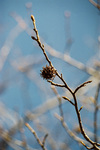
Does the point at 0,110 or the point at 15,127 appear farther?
the point at 0,110

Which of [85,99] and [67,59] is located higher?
[67,59]

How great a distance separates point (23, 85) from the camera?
372cm

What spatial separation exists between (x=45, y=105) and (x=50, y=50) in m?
1.02

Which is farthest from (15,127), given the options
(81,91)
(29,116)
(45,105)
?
(81,91)

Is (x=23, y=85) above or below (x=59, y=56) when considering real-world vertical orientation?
below

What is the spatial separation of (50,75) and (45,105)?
5.22ft

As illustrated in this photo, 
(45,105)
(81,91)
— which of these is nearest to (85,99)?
(81,91)

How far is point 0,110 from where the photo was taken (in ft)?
10.6

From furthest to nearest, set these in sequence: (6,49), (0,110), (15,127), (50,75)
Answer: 1. (6,49)
2. (0,110)
3. (15,127)
4. (50,75)

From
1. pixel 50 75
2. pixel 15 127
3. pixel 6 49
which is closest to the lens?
pixel 50 75

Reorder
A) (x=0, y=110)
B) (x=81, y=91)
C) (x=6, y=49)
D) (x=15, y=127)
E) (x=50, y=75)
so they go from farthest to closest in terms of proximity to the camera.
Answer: (x=6, y=49) → (x=0, y=110) → (x=81, y=91) → (x=15, y=127) → (x=50, y=75)

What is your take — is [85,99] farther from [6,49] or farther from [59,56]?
[6,49]

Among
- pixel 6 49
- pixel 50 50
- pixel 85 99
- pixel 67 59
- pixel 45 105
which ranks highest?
pixel 6 49

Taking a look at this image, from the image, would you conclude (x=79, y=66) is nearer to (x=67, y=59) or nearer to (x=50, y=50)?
(x=67, y=59)
